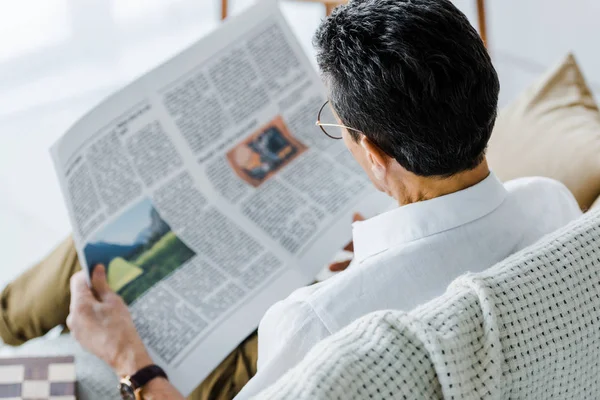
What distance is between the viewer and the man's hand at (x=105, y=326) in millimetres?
1092

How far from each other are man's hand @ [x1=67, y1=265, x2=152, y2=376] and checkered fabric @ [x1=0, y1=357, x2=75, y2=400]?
0.05m

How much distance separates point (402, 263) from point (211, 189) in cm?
48

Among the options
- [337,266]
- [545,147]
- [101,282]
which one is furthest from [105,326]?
[545,147]

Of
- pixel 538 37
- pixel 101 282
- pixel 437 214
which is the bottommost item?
pixel 538 37

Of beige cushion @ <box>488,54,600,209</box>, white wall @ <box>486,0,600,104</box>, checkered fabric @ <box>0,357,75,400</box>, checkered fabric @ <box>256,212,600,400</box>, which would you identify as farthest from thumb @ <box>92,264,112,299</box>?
white wall @ <box>486,0,600,104</box>

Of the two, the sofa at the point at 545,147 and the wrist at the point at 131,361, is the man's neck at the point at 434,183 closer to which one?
the sofa at the point at 545,147

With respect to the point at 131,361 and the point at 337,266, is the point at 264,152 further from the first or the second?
the point at 131,361

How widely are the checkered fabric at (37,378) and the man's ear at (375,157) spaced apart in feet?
1.77

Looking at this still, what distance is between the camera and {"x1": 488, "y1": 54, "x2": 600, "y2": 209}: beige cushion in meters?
1.24

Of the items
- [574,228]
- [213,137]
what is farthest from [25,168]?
[574,228]

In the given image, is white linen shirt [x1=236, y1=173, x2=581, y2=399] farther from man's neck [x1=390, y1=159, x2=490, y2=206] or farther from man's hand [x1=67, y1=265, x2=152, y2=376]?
man's hand [x1=67, y1=265, x2=152, y2=376]

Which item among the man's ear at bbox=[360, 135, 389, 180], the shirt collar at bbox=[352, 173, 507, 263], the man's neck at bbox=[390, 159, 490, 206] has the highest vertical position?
the man's ear at bbox=[360, 135, 389, 180]

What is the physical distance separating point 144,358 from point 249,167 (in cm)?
39

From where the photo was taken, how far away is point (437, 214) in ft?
2.96
